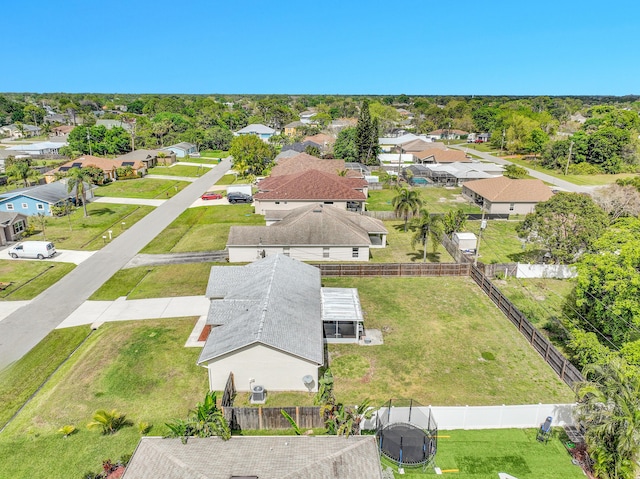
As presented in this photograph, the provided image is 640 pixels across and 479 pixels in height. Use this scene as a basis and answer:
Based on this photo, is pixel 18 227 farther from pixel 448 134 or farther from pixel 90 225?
pixel 448 134

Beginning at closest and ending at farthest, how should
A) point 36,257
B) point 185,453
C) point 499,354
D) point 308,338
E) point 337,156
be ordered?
1. point 185,453
2. point 308,338
3. point 499,354
4. point 36,257
5. point 337,156

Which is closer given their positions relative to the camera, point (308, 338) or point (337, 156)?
point (308, 338)

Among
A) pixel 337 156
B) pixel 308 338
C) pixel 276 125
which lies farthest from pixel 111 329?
pixel 276 125

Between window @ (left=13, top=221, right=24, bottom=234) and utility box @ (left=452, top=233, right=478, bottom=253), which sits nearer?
utility box @ (left=452, top=233, right=478, bottom=253)

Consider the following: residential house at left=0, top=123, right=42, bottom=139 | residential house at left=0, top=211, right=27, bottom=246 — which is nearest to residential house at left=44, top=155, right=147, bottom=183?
residential house at left=0, top=211, right=27, bottom=246

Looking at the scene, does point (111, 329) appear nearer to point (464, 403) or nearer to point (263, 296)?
point (263, 296)

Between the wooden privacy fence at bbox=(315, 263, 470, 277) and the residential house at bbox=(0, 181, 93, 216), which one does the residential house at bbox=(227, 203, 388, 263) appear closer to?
the wooden privacy fence at bbox=(315, 263, 470, 277)

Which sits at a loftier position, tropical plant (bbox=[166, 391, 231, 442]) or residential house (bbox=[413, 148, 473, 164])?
residential house (bbox=[413, 148, 473, 164])
